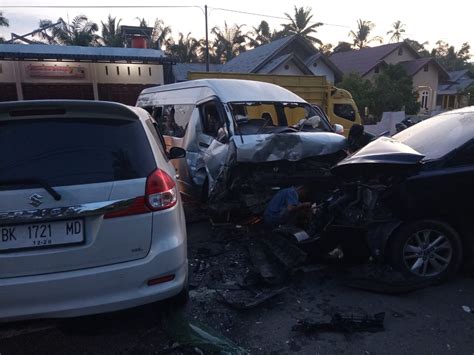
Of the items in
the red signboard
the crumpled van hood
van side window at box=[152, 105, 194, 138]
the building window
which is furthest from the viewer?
the building window

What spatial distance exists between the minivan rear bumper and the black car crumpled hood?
2162mm

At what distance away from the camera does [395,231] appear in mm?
3736

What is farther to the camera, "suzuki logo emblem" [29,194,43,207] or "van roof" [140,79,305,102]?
"van roof" [140,79,305,102]

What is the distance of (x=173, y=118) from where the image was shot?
795 cm

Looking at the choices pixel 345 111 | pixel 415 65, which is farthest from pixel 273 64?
pixel 415 65

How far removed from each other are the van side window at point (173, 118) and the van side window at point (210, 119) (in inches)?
20.9

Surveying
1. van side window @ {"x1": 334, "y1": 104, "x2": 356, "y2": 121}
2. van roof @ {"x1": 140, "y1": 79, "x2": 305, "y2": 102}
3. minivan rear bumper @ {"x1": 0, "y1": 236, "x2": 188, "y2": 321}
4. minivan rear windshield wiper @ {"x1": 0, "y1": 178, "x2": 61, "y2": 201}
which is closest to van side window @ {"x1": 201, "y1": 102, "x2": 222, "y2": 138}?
van roof @ {"x1": 140, "y1": 79, "x2": 305, "y2": 102}

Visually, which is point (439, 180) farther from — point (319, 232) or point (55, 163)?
point (55, 163)

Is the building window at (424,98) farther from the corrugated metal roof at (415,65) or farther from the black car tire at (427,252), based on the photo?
the black car tire at (427,252)

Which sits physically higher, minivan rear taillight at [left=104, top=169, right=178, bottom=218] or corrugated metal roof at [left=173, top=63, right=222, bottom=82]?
corrugated metal roof at [left=173, top=63, right=222, bottom=82]

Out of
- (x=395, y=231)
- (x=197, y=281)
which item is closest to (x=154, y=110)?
(x=197, y=281)

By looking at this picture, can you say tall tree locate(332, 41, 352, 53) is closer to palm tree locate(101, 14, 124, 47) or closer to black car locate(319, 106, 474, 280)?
palm tree locate(101, 14, 124, 47)

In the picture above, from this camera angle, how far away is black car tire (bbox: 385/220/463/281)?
372 centimetres

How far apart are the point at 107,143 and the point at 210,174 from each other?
9.97 ft
